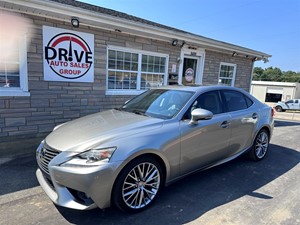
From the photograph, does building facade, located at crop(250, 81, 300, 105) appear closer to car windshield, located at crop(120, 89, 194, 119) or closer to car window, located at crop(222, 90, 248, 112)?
car window, located at crop(222, 90, 248, 112)

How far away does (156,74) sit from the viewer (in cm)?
757

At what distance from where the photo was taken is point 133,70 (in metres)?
6.96

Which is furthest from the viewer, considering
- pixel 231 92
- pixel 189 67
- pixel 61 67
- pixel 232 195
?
pixel 189 67

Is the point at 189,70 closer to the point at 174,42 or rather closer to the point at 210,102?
the point at 174,42

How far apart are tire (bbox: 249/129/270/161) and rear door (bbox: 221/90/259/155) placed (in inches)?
10.7

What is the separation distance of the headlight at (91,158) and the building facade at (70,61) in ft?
10.6

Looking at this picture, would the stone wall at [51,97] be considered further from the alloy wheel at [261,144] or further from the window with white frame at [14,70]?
the alloy wheel at [261,144]

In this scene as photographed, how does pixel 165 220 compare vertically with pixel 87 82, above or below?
below

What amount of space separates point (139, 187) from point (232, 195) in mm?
1499

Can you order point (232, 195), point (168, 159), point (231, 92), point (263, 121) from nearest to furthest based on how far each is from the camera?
1. point (168, 159)
2. point (232, 195)
3. point (231, 92)
4. point (263, 121)

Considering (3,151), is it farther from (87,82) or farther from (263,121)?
(263,121)

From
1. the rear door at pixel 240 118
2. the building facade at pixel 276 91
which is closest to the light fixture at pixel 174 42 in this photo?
the rear door at pixel 240 118

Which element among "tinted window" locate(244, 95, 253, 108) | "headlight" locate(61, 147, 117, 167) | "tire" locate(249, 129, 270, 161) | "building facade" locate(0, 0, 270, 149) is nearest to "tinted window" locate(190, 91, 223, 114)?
"tinted window" locate(244, 95, 253, 108)

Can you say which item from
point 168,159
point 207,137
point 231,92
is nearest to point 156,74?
point 231,92
